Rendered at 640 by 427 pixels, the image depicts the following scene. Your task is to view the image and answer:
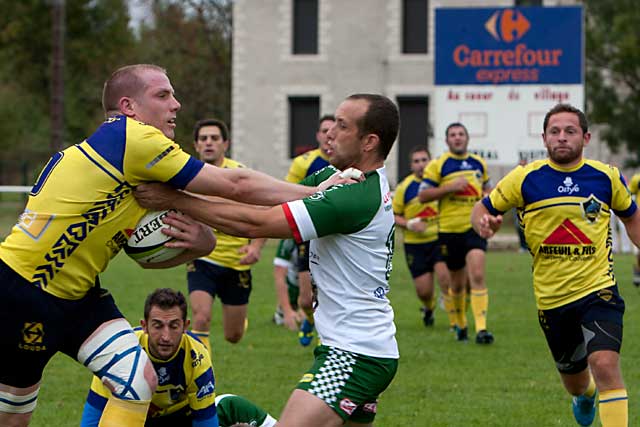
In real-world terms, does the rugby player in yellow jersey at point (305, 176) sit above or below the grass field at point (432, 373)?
above

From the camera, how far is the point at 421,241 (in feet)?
47.3

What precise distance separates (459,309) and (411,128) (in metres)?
29.2

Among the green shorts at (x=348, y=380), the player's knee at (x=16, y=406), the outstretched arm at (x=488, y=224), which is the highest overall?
the outstretched arm at (x=488, y=224)

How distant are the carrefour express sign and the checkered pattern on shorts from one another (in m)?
19.5

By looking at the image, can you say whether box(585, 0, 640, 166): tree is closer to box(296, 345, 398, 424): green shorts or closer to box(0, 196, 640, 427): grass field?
box(0, 196, 640, 427): grass field

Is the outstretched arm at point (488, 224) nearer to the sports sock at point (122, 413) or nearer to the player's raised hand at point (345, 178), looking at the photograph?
the player's raised hand at point (345, 178)

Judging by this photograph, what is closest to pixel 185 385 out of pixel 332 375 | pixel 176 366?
pixel 176 366

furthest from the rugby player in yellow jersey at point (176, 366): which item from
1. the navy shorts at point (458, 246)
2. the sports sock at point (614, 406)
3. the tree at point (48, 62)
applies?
the tree at point (48, 62)

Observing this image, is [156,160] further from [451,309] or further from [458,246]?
[451,309]

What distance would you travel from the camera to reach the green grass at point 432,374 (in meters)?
9.01

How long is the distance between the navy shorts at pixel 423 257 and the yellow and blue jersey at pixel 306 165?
1.99 metres

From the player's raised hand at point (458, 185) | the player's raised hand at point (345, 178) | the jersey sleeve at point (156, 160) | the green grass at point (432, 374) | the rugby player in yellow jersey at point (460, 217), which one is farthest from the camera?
A: the player's raised hand at point (458, 185)

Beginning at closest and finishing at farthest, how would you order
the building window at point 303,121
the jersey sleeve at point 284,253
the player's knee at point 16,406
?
the player's knee at point 16,406
the jersey sleeve at point 284,253
the building window at point 303,121

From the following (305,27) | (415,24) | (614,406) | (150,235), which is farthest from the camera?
(305,27)
